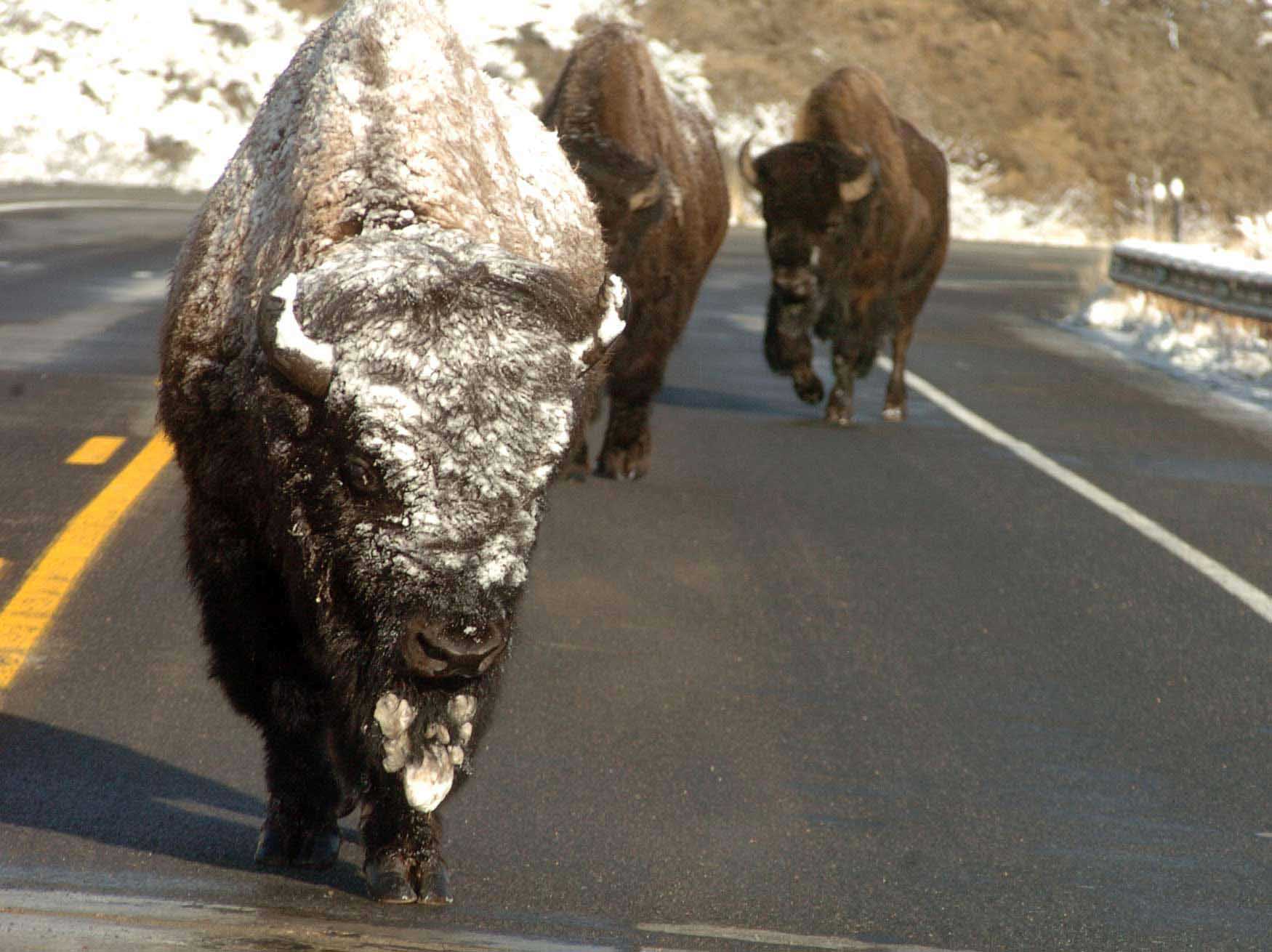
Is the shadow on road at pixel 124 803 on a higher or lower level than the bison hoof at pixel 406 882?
lower

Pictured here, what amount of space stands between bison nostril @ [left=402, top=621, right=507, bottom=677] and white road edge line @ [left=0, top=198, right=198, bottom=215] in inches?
1148

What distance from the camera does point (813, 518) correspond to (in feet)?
34.1

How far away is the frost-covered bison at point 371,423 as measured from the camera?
14.8 ft

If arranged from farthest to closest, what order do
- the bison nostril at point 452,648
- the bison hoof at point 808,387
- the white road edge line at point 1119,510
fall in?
the bison hoof at point 808,387
the white road edge line at point 1119,510
the bison nostril at point 452,648

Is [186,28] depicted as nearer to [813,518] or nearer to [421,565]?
[813,518]

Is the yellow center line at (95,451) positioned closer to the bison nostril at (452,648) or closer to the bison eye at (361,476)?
the bison eye at (361,476)

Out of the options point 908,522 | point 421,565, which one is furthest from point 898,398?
point 421,565

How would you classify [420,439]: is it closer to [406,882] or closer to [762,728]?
[406,882]

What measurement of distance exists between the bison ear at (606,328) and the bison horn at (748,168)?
8925mm

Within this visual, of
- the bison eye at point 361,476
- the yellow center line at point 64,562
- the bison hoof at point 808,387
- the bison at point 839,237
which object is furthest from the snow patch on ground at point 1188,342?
the bison eye at point 361,476

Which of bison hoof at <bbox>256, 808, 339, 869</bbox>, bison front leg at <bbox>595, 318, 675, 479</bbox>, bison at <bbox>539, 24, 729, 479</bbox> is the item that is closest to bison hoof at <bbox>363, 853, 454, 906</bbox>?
bison hoof at <bbox>256, 808, 339, 869</bbox>

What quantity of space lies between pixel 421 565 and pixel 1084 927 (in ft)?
6.06

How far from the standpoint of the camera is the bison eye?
455cm

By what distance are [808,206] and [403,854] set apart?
357 inches
